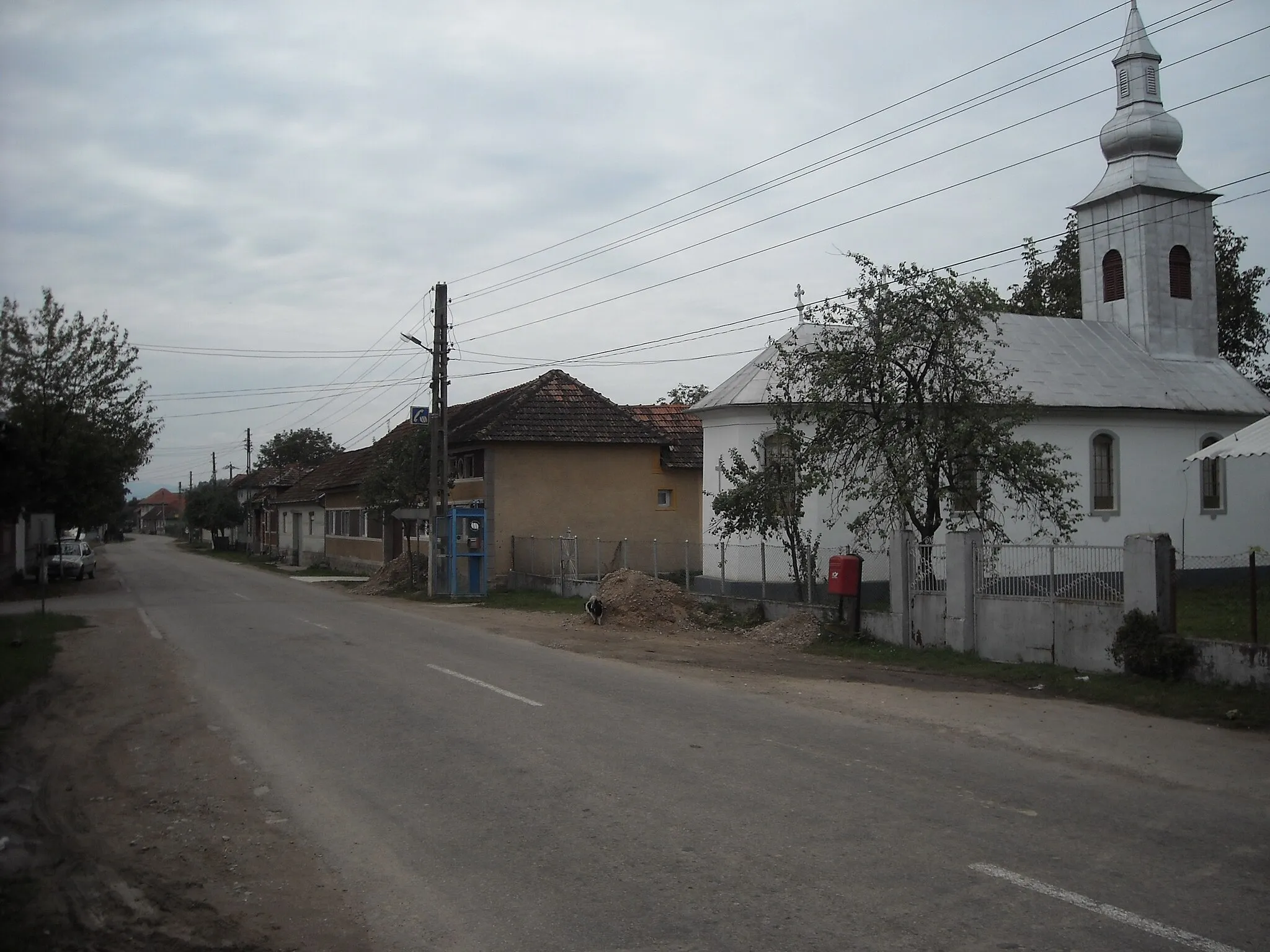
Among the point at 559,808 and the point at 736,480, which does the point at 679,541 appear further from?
the point at 559,808

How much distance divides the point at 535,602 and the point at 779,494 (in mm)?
10065

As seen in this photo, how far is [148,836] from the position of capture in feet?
22.7

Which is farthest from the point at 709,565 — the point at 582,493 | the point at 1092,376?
the point at 1092,376

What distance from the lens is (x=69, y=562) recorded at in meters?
39.9

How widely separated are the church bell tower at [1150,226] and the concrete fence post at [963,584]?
18.7m

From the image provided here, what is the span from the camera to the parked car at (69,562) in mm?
39656

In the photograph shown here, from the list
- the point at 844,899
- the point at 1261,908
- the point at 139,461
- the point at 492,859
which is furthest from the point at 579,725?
the point at 139,461

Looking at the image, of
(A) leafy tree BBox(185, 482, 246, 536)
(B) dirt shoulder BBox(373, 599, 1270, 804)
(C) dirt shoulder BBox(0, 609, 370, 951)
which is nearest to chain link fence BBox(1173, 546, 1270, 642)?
(B) dirt shoulder BBox(373, 599, 1270, 804)

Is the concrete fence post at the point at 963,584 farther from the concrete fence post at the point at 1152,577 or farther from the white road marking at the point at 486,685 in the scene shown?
the white road marking at the point at 486,685

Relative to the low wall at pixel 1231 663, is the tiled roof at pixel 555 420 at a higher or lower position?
higher

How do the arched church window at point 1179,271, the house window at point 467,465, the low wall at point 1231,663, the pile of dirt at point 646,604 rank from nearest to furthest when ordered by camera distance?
the low wall at point 1231,663, the pile of dirt at point 646,604, the arched church window at point 1179,271, the house window at point 467,465

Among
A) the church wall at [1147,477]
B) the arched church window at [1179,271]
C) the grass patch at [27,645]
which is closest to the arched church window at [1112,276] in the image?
the arched church window at [1179,271]

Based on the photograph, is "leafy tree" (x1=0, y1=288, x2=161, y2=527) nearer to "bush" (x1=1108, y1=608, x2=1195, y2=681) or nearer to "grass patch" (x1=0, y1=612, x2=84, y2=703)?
"grass patch" (x1=0, y1=612, x2=84, y2=703)

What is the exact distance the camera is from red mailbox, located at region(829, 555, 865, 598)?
17453 millimetres
